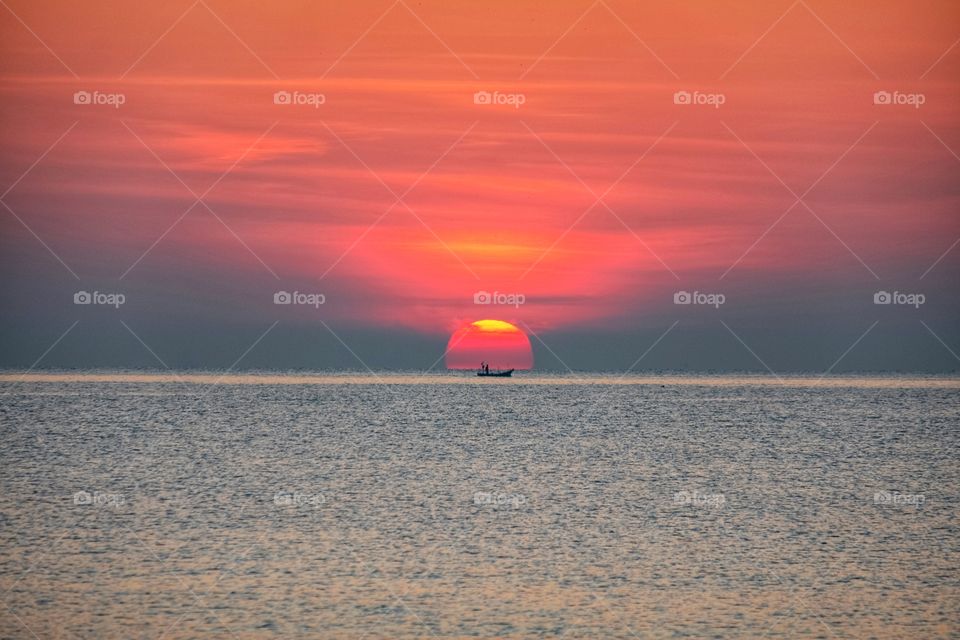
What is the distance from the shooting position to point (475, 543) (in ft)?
78.7

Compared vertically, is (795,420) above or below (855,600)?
above

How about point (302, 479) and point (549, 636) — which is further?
point (302, 479)

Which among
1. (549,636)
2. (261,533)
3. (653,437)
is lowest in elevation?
(549,636)

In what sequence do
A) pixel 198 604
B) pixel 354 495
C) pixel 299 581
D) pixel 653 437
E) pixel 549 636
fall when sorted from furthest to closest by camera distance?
pixel 653 437, pixel 354 495, pixel 299 581, pixel 198 604, pixel 549 636

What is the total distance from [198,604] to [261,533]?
7.19m

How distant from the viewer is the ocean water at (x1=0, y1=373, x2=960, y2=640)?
17.3 m

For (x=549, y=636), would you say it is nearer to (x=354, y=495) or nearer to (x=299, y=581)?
(x=299, y=581)

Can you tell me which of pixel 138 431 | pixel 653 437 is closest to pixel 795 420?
pixel 653 437

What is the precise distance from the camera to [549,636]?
16297 mm

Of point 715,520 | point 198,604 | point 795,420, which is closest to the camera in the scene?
point 198,604

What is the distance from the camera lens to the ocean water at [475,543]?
1731cm

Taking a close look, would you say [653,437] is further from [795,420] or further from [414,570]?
[414,570]

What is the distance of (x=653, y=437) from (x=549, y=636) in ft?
163

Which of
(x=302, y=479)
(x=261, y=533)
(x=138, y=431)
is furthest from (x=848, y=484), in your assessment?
(x=138, y=431)
